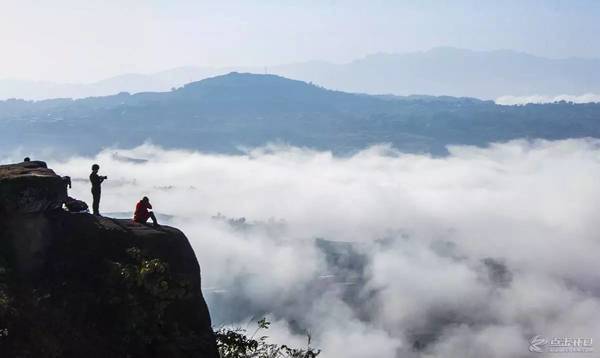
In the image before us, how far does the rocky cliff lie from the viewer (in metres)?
21.6

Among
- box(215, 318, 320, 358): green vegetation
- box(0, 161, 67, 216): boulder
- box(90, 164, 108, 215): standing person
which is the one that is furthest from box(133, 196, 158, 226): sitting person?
box(215, 318, 320, 358): green vegetation

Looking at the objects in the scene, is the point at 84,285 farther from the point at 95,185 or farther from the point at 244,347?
the point at 95,185

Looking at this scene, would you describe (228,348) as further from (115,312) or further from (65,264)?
(65,264)

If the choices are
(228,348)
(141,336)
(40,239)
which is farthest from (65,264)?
(228,348)

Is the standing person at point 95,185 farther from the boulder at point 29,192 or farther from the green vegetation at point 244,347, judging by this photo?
the green vegetation at point 244,347

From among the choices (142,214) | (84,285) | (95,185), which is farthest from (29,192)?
(95,185)

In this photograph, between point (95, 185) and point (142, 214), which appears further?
point (95, 185)

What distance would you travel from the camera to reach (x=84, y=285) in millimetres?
23969

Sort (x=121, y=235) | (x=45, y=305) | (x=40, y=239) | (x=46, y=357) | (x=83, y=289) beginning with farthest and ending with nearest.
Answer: (x=121, y=235) < (x=40, y=239) < (x=83, y=289) < (x=45, y=305) < (x=46, y=357)

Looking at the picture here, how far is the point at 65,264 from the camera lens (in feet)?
82.0

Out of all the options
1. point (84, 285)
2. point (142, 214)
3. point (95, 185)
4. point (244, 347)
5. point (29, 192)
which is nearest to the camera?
point (84, 285)

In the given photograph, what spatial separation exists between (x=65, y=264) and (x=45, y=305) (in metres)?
3.02

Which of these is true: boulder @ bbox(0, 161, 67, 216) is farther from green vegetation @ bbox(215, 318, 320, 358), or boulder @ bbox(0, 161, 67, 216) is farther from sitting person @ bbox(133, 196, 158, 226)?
green vegetation @ bbox(215, 318, 320, 358)

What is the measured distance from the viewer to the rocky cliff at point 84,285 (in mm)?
21609
